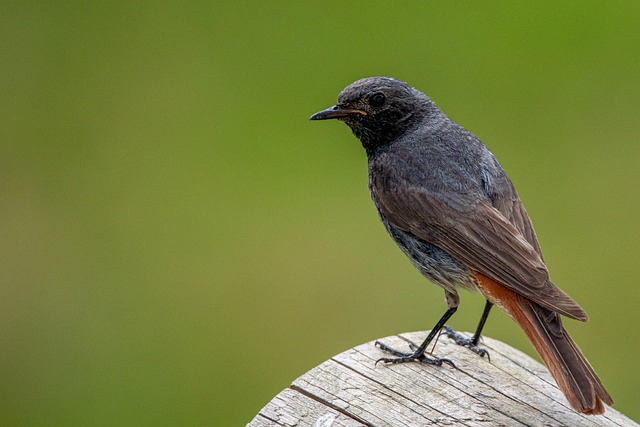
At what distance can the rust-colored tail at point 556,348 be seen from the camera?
4.48 m

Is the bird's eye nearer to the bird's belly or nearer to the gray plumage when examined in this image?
the gray plumage

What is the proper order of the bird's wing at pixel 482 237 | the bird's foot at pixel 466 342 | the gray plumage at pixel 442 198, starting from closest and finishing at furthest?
the bird's wing at pixel 482 237 < the bird's foot at pixel 466 342 < the gray plumage at pixel 442 198

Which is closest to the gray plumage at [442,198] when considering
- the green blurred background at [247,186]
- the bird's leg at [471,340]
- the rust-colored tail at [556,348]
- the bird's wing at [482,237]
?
the bird's wing at [482,237]

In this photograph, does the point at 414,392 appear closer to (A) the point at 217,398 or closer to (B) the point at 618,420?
(B) the point at 618,420

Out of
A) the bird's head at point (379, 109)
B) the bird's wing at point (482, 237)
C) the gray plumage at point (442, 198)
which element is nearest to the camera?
the bird's wing at point (482, 237)

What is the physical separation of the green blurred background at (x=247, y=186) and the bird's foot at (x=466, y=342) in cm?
274

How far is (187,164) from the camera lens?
10.4 meters

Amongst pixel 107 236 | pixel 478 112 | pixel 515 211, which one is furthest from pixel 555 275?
pixel 107 236

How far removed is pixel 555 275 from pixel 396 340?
3931 millimetres

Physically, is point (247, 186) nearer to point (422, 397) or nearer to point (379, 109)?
point (379, 109)

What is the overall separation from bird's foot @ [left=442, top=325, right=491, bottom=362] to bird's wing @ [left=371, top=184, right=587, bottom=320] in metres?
0.35

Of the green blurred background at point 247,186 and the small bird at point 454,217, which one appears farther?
the green blurred background at point 247,186

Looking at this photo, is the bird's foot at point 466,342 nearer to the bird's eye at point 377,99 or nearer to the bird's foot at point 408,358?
the bird's foot at point 408,358

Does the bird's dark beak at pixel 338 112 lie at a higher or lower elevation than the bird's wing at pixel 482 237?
higher
